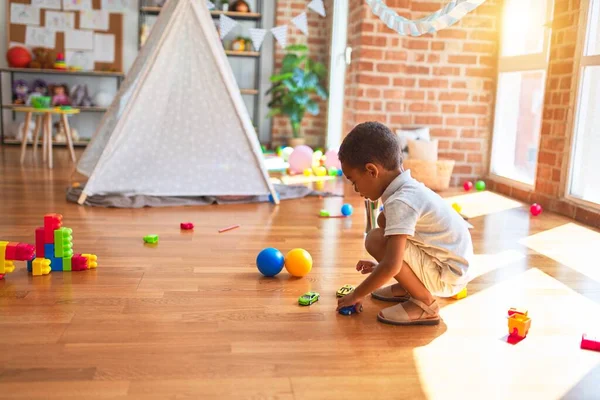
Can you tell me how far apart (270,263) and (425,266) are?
0.64 meters

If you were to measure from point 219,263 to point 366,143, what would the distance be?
0.99 meters

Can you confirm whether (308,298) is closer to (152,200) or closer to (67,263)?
(67,263)

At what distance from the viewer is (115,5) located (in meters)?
7.50

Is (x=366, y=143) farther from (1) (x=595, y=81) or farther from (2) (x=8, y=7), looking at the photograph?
(2) (x=8, y=7)

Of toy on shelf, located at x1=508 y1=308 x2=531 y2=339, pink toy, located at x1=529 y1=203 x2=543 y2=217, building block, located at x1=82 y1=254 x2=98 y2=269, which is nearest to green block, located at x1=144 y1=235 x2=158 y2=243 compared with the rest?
building block, located at x1=82 y1=254 x2=98 y2=269

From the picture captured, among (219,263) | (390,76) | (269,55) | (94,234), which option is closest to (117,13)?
(269,55)

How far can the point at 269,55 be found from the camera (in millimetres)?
7785

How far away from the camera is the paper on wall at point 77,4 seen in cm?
741

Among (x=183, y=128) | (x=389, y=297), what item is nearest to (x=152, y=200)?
(x=183, y=128)

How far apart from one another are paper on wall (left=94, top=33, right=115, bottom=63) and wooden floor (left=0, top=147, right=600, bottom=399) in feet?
15.9

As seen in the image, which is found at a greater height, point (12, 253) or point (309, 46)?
point (309, 46)

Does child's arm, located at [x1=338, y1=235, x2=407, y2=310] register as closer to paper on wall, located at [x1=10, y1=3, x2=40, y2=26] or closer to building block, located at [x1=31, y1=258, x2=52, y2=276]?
building block, located at [x1=31, y1=258, x2=52, y2=276]

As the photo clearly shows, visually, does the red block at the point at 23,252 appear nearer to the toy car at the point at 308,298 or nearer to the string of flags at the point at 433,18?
the toy car at the point at 308,298

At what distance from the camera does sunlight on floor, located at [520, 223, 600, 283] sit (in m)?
2.71
